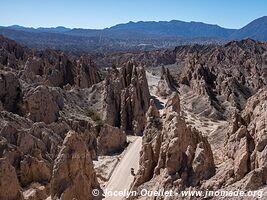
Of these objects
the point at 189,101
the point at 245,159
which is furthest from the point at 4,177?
the point at 189,101

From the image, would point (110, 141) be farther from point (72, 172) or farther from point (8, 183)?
point (72, 172)

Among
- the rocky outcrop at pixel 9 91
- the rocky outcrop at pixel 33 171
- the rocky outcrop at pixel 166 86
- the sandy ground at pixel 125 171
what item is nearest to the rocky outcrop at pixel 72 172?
the sandy ground at pixel 125 171

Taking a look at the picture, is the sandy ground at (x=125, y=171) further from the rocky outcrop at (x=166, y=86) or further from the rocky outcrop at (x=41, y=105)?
the rocky outcrop at (x=166, y=86)

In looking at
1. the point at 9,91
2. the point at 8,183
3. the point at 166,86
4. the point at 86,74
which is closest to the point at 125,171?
the point at 8,183

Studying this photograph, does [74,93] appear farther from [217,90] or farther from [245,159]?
[245,159]

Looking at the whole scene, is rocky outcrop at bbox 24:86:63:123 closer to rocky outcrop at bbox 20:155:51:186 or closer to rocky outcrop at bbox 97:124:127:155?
rocky outcrop at bbox 97:124:127:155
